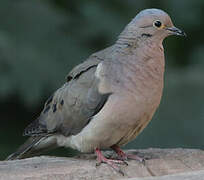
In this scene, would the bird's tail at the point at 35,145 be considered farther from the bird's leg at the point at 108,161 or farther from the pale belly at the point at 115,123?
the bird's leg at the point at 108,161

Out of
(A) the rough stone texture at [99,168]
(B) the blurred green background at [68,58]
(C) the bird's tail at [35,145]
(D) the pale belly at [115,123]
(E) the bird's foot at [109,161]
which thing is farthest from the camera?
(B) the blurred green background at [68,58]

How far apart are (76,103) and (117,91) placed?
41 cm

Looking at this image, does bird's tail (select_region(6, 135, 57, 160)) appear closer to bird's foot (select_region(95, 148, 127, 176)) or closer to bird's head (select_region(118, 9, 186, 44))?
bird's foot (select_region(95, 148, 127, 176))

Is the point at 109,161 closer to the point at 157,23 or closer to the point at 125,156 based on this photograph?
the point at 125,156

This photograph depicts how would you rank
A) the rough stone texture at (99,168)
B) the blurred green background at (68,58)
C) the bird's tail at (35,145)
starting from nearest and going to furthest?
the rough stone texture at (99,168)
the bird's tail at (35,145)
the blurred green background at (68,58)

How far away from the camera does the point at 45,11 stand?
727cm

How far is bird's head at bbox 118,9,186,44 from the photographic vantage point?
527 centimetres

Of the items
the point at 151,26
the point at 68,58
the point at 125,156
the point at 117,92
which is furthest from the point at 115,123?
the point at 68,58

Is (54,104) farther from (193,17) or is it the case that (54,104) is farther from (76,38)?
(193,17)

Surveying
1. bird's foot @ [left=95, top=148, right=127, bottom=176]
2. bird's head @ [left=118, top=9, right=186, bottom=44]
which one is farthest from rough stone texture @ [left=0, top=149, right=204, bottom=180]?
bird's head @ [left=118, top=9, right=186, bottom=44]

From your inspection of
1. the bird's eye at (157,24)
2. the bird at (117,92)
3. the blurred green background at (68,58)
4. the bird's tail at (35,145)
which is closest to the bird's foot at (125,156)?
the bird at (117,92)

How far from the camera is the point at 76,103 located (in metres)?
5.39

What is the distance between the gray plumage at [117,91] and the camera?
16.9 ft

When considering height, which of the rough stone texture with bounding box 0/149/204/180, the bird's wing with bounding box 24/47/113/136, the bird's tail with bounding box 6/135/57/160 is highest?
the bird's wing with bounding box 24/47/113/136
